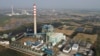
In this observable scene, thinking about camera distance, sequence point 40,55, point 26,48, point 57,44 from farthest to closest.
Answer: point 57,44 → point 26,48 → point 40,55

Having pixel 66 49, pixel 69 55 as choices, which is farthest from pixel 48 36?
pixel 69 55

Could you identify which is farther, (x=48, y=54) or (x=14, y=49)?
(x=14, y=49)

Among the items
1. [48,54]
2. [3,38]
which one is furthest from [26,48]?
[3,38]

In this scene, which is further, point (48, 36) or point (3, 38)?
point (3, 38)

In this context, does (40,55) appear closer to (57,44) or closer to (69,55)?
(69,55)

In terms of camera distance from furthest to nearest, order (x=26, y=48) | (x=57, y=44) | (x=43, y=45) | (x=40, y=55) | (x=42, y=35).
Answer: (x=42, y=35) < (x=57, y=44) < (x=43, y=45) < (x=26, y=48) < (x=40, y=55)

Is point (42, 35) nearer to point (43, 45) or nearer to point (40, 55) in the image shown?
point (43, 45)

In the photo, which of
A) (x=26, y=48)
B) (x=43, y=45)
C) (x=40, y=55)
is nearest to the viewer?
(x=40, y=55)

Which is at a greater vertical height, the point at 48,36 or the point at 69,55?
the point at 48,36

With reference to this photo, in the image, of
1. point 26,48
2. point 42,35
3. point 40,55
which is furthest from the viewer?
point 42,35
